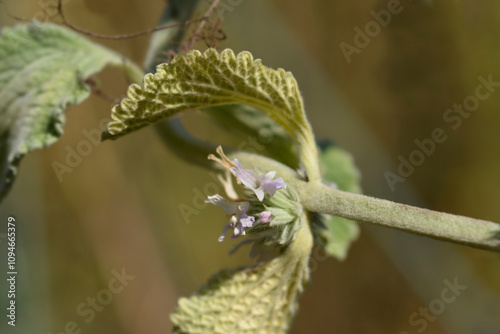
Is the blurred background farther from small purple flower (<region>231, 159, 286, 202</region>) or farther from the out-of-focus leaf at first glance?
small purple flower (<region>231, 159, 286, 202</region>)

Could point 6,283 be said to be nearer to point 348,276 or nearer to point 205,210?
point 205,210

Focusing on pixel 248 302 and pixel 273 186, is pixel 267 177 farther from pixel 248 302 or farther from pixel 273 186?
pixel 248 302

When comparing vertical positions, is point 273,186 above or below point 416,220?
above

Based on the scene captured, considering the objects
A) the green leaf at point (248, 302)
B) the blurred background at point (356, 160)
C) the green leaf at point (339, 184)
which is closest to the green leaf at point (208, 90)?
the green leaf at point (248, 302)

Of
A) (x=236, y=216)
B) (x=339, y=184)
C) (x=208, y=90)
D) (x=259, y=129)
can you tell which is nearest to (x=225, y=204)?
(x=236, y=216)

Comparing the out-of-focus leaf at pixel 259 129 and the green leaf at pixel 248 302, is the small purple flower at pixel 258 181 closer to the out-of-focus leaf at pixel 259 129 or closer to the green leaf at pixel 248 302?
the green leaf at pixel 248 302

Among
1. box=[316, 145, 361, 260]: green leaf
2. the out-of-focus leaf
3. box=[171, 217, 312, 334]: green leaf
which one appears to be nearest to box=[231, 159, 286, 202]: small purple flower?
box=[171, 217, 312, 334]: green leaf
